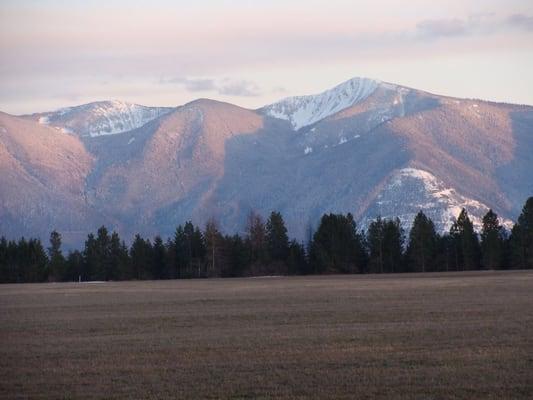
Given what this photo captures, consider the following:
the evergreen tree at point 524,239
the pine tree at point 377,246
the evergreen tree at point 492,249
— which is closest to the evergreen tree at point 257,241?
the pine tree at point 377,246

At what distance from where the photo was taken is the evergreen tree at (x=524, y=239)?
11038 cm

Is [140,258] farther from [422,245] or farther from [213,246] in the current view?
[422,245]

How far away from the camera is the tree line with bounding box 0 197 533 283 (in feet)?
378

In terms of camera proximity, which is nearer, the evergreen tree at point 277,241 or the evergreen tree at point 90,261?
the evergreen tree at point 277,241

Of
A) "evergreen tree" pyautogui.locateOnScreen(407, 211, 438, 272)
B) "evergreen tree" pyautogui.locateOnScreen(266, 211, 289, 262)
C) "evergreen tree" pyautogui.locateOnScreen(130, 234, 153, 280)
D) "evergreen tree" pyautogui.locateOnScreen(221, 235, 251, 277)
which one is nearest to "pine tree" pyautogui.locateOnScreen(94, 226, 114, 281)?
"evergreen tree" pyautogui.locateOnScreen(130, 234, 153, 280)

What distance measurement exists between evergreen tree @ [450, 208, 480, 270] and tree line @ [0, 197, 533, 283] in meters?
0.11

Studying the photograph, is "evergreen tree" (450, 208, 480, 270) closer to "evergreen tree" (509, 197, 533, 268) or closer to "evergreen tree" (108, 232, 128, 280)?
"evergreen tree" (509, 197, 533, 268)

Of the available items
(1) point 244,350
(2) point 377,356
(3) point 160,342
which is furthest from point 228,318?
(2) point 377,356

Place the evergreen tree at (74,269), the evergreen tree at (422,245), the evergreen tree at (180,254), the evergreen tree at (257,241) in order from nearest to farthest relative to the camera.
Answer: the evergreen tree at (422,245), the evergreen tree at (257,241), the evergreen tree at (180,254), the evergreen tree at (74,269)

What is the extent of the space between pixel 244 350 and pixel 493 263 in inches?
3339

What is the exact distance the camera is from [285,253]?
397 ft

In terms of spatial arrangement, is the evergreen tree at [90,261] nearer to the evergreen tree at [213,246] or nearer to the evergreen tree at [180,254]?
the evergreen tree at [180,254]

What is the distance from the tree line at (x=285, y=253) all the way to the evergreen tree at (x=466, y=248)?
0.11 meters

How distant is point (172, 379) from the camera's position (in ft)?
87.4
